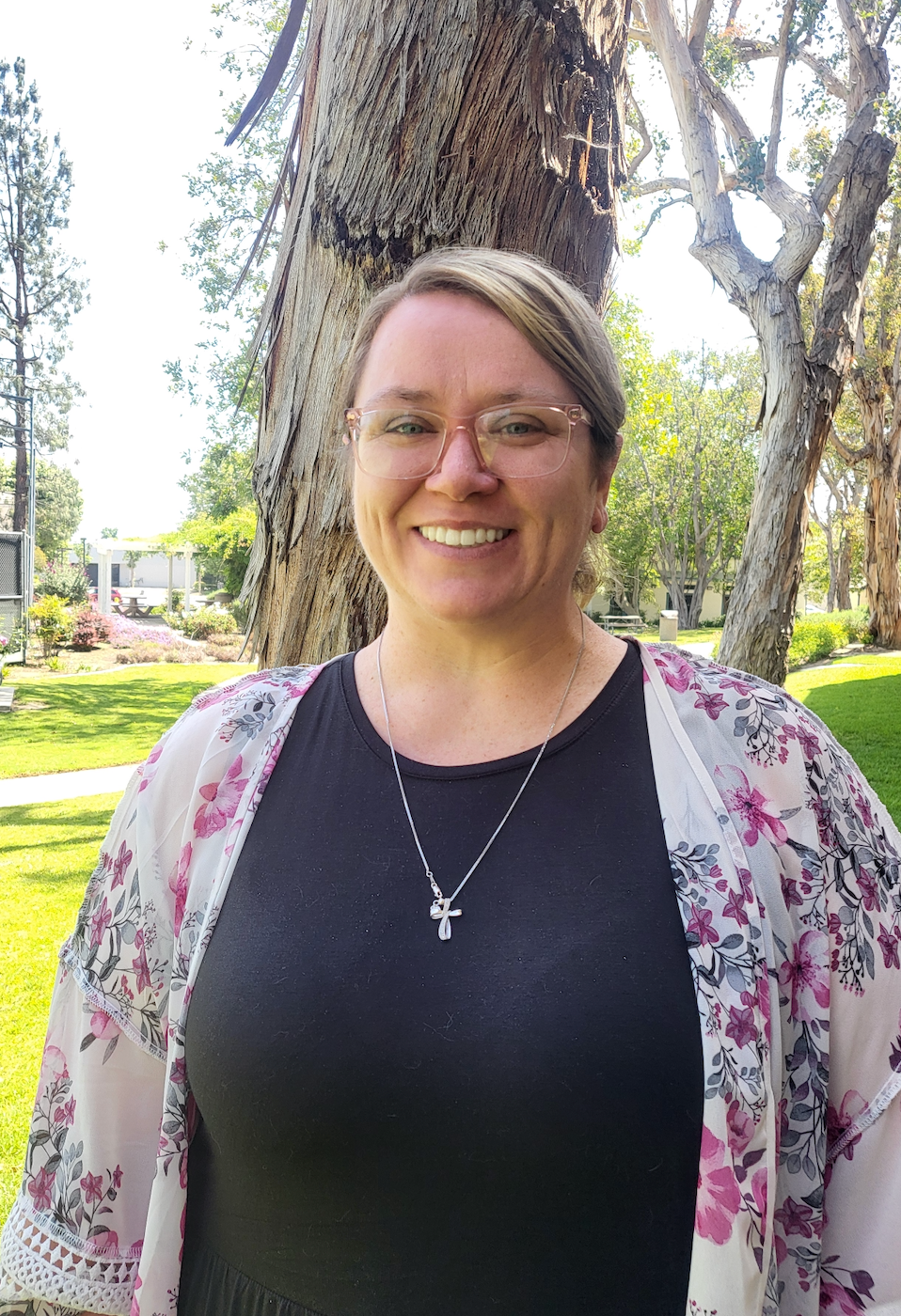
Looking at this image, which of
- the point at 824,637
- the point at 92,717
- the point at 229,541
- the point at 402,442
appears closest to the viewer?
the point at 402,442

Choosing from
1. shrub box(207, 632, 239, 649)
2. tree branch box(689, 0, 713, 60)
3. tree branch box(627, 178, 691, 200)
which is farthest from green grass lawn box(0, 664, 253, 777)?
tree branch box(689, 0, 713, 60)

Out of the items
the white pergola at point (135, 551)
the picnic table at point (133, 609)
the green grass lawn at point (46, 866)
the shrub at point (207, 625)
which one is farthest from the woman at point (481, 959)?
the picnic table at point (133, 609)

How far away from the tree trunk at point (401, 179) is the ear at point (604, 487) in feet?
2.18

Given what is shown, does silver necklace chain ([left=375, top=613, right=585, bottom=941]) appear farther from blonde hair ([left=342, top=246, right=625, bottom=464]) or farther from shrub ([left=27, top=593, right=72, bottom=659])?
shrub ([left=27, top=593, right=72, bottom=659])

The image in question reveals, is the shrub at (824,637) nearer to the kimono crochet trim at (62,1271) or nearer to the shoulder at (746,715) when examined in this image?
the shoulder at (746,715)

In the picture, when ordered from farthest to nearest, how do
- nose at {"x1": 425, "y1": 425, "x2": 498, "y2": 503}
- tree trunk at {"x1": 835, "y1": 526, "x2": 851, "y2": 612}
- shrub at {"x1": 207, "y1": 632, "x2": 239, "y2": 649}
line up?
1. tree trunk at {"x1": 835, "y1": 526, "x2": 851, "y2": 612}
2. shrub at {"x1": 207, "y1": 632, "x2": 239, "y2": 649}
3. nose at {"x1": 425, "y1": 425, "x2": 498, "y2": 503}

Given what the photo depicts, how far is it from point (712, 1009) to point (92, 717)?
1502 centimetres

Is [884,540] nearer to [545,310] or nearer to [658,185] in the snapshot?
[658,185]

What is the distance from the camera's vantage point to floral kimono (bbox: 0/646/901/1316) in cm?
125

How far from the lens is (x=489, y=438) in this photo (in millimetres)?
1458

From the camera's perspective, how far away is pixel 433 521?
148 centimetres

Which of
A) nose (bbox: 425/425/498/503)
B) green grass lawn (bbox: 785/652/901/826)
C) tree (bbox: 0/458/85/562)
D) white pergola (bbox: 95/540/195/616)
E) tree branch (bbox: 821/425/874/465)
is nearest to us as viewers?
nose (bbox: 425/425/498/503)

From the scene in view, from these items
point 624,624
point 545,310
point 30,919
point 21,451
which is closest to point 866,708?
point 30,919

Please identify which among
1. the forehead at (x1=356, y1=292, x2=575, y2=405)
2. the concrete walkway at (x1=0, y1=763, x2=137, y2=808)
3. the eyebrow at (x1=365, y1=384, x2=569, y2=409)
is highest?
the forehead at (x1=356, y1=292, x2=575, y2=405)
